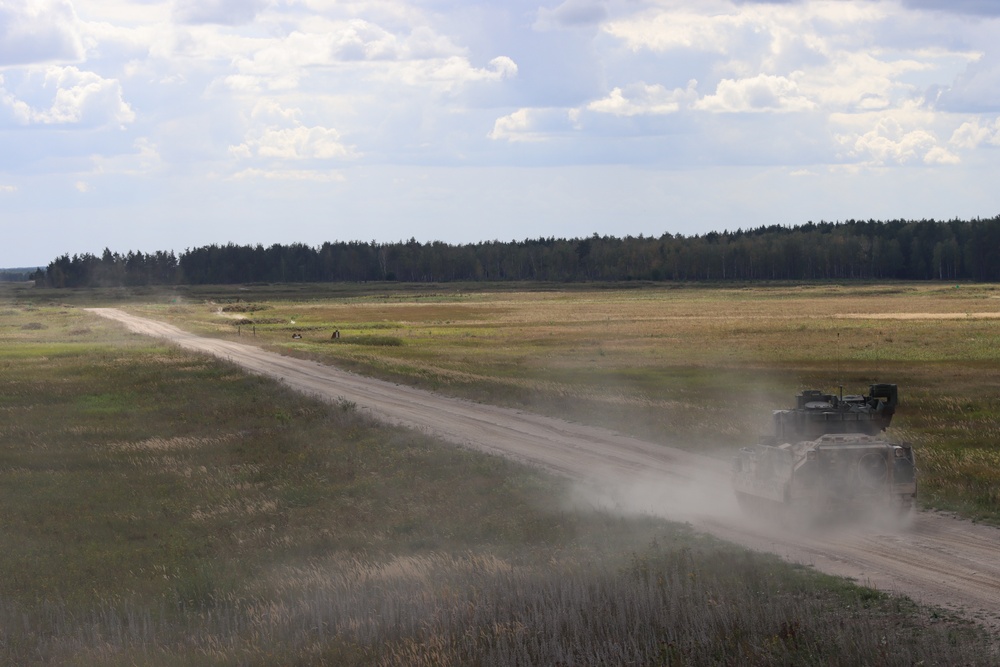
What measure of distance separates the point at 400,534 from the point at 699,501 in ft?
20.9

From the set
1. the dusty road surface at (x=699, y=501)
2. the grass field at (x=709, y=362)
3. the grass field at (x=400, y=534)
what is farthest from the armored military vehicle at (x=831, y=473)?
the grass field at (x=709, y=362)

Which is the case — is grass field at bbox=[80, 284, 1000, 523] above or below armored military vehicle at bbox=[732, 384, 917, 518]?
below

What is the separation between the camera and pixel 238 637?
15.4m

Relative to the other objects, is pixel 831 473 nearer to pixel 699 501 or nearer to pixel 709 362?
pixel 699 501

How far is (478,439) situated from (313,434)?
23.7ft

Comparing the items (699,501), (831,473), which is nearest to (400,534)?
(699,501)

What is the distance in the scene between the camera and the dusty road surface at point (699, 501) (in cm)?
1471

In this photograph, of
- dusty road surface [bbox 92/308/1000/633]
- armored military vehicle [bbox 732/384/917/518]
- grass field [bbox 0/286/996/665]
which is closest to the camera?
grass field [bbox 0/286/996/665]

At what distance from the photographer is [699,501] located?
21562 millimetres

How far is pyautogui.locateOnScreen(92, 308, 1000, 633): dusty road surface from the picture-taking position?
1471 cm

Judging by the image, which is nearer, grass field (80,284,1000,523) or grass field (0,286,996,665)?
grass field (0,286,996,665)

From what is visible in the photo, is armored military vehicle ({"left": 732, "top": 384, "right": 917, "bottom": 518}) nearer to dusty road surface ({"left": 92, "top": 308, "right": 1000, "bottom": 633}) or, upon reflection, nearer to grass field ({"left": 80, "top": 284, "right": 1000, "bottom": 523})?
dusty road surface ({"left": 92, "top": 308, "right": 1000, "bottom": 633})

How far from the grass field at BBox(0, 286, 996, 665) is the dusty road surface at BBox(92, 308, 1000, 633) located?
2.58ft

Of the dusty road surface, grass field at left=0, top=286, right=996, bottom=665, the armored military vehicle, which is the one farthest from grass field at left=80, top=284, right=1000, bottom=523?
the armored military vehicle
